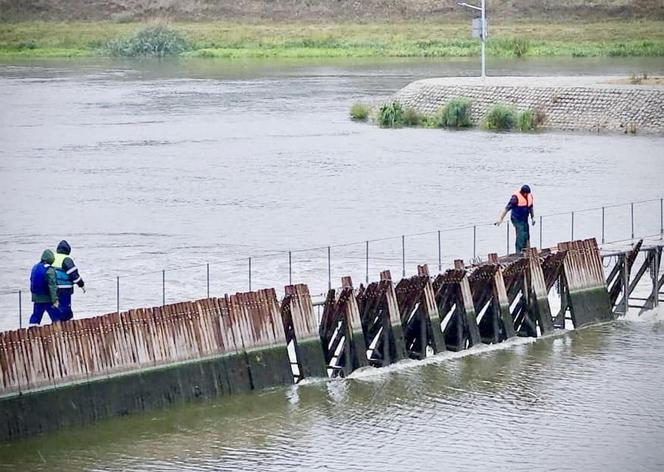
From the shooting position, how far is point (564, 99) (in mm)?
61344

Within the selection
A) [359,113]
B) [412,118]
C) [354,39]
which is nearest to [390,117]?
[412,118]

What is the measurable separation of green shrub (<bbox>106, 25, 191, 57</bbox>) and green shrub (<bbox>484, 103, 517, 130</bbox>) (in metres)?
61.3

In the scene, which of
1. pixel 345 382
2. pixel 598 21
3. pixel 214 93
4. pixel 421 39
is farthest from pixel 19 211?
pixel 598 21

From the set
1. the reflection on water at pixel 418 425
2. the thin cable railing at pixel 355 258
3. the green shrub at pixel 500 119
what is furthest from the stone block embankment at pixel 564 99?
the reflection on water at pixel 418 425

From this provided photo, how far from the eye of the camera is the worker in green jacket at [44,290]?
22.4m

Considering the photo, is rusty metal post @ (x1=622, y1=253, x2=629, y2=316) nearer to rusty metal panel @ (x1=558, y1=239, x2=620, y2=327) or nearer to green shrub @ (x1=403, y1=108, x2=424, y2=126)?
rusty metal panel @ (x1=558, y1=239, x2=620, y2=327)

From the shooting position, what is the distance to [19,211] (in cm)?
4050

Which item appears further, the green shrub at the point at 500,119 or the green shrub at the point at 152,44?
the green shrub at the point at 152,44

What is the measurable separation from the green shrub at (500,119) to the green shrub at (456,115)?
1.24m

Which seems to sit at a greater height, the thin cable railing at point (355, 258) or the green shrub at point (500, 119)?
the green shrub at point (500, 119)

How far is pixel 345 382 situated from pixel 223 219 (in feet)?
49.9

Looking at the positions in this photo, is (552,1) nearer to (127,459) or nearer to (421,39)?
(421,39)

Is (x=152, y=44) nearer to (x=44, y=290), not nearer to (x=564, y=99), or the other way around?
(x=564, y=99)

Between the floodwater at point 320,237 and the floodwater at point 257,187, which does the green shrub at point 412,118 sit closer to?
the floodwater at point 257,187
